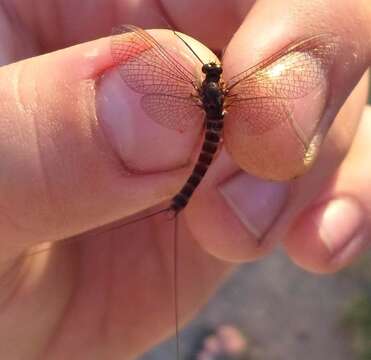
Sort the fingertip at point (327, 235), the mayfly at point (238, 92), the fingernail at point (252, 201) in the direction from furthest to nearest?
the fingertip at point (327, 235) < the fingernail at point (252, 201) < the mayfly at point (238, 92)

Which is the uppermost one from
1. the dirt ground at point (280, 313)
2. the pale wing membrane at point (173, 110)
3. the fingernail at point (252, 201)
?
the pale wing membrane at point (173, 110)

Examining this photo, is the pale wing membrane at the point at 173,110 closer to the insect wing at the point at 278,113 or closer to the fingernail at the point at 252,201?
the insect wing at the point at 278,113

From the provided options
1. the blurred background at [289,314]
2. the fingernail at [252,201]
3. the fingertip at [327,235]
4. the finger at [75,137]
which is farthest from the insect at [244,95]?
the blurred background at [289,314]

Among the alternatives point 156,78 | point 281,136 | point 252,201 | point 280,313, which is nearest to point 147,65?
point 156,78

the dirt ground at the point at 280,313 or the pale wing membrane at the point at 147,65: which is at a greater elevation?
the pale wing membrane at the point at 147,65

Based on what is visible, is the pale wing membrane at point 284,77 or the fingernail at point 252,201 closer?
the pale wing membrane at point 284,77
